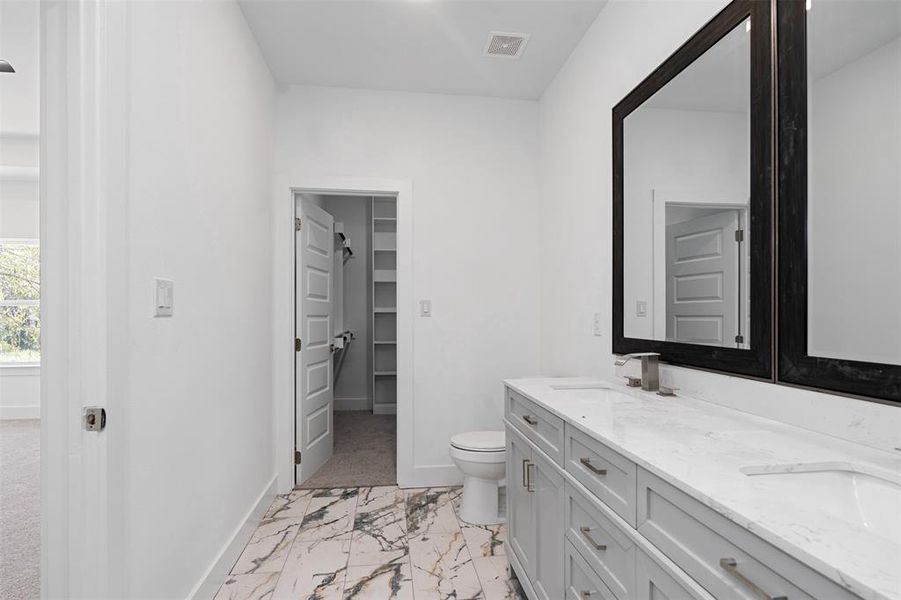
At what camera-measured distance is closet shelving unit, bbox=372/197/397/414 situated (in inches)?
210

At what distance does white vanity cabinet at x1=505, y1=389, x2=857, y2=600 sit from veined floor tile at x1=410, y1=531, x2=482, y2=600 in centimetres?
23

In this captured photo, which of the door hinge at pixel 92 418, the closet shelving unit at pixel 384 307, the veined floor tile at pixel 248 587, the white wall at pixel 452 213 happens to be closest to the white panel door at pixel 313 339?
the white wall at pixel 452 213

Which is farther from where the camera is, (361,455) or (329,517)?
(361,455)

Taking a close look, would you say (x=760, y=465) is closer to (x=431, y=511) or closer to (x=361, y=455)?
(x=431, y=511)

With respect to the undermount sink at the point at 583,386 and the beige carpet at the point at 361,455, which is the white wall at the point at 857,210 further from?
the beige carpet at the point at 361,455

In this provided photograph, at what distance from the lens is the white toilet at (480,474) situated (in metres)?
2.64

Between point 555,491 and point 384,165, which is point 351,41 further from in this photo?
point 555,491

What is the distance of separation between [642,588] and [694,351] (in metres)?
0.95

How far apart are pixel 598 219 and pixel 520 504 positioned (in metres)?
1.44

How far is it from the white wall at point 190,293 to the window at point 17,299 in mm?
3938

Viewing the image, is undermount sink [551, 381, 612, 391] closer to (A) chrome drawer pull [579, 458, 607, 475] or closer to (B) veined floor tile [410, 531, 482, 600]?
(A) chrome drawer pull [579, 458, 607, 475]

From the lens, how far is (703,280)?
67.7 inches

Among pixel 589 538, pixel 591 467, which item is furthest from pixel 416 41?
pixel 589 538

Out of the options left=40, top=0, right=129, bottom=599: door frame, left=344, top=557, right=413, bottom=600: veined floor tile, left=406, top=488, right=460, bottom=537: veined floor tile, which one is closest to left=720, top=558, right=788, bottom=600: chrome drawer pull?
left=40, top=0, right=129, bottom=599: door frame
